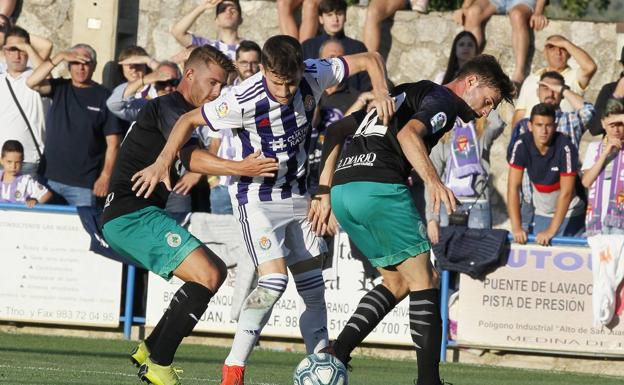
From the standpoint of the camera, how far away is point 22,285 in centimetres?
1326

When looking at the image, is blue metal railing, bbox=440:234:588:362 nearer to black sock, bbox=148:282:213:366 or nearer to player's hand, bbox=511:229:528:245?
player's hand, bbox=511:229:528:245

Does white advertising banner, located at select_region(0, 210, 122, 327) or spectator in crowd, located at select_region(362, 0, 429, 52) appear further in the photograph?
spectator in crowd, located at select_region(362, 0, 429, 52)

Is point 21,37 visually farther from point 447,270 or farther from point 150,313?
point 447,270

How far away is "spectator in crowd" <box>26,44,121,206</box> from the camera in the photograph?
44.1ft

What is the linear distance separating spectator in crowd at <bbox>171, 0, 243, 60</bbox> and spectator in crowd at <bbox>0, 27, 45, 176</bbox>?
1.67 metres

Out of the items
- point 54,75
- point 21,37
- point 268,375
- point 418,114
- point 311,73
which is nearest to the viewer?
point 418,114

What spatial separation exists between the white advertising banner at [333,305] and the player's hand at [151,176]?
14.8ft

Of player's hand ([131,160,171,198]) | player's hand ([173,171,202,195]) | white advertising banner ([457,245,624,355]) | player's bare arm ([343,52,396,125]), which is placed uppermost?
player's bare arm ([343,52,396,125])

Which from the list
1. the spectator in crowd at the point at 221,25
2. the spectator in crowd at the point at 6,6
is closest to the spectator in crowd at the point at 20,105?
the spectator in crowd at the point at 6,6

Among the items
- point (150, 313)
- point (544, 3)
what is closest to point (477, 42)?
point (544, 3)

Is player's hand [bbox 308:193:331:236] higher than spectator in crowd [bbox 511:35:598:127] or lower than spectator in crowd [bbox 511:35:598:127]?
lower

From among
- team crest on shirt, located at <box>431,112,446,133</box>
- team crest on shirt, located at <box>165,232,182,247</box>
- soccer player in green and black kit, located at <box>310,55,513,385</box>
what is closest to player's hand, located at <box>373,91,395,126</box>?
soccer player in green and black kit, located at <box>310,55,513,385</box>

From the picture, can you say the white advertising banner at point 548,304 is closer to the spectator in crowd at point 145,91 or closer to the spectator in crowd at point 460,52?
the spectator in crowd at point 460,52

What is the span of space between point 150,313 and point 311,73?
535 centimetres
